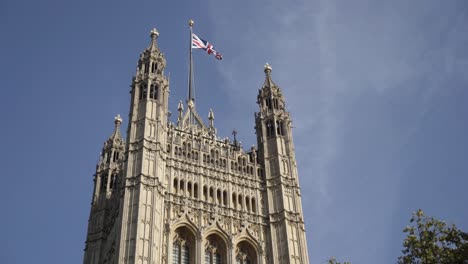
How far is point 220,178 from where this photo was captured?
1673 inches

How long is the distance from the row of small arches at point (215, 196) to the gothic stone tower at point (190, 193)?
6 cm

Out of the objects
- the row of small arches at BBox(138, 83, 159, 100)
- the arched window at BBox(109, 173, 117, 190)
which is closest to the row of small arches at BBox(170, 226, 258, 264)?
the row of small arches at BBox(138, 83, 159, 100)

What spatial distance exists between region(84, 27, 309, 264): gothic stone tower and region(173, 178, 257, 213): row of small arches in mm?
60

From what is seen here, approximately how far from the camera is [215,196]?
41344mm

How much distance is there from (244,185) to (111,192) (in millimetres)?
9739

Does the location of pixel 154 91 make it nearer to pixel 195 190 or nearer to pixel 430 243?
pixel 195 190

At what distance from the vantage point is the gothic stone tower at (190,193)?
3725 cm

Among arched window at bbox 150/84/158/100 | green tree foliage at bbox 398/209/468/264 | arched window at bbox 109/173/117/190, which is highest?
arched window at bbox 150/84/158/100

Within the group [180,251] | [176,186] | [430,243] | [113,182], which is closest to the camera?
[430,243]

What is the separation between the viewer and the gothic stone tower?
122ft

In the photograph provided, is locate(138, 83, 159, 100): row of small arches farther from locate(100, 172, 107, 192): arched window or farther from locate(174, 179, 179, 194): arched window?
locate(100, 172, 107, 192): arched window

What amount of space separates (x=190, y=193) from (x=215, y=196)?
156 centimetres

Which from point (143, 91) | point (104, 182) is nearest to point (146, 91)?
point (143, 91)

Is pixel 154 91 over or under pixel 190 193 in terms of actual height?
over
